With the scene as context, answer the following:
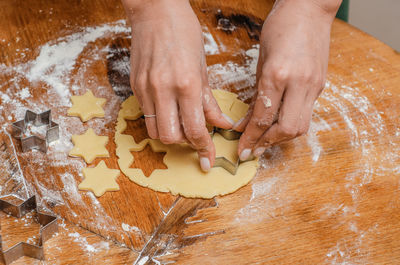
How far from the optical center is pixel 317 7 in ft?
3.66

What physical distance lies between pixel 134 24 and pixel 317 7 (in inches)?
19.3

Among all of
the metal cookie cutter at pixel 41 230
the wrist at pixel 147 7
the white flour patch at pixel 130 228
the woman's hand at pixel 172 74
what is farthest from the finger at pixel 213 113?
the metal cookie cutter at pixel 41 230

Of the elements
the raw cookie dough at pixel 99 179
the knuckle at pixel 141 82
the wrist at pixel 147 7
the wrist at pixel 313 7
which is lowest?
the raw cookie dough at pixel 99 179

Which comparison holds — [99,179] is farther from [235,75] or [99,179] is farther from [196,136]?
[235,75]

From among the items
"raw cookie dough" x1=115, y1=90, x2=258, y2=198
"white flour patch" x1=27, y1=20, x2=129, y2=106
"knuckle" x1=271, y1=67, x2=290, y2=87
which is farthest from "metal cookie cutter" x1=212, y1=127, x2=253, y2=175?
"white flour patch" x1=27, y1=20, x2=129, y2=106

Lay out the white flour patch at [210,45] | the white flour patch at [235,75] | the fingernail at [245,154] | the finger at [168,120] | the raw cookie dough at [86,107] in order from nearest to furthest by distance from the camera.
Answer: the finger at [168,120]
the fingernail at [245,154]
the raw cookie dough at [86,107]
the white flour patch at [235,75]
the white flour patch at [210,45]

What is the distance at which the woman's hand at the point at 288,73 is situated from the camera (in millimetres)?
1026

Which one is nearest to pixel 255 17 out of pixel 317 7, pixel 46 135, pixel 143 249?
pixel 317 7

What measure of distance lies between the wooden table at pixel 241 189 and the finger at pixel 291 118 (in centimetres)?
13

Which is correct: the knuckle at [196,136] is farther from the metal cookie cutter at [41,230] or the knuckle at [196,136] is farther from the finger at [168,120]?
the metal cookie cutter at [41,230]

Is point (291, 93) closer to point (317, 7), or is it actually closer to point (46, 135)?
point (317, 7)

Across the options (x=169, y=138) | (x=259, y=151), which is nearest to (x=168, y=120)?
(x=169, y=138)

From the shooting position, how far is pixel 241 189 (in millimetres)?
1103

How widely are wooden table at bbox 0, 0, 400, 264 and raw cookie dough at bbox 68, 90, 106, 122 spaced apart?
0.03m
